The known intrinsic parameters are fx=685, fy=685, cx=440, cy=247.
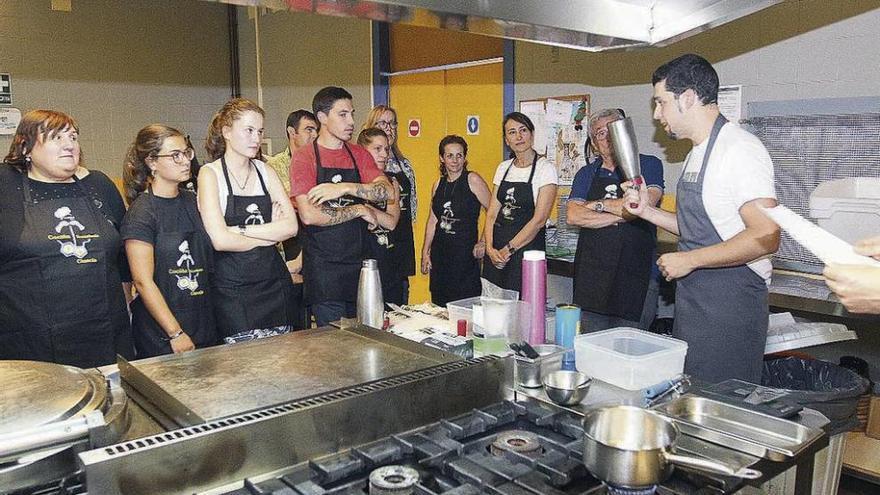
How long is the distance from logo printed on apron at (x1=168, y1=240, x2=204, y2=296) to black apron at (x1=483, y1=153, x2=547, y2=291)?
6.06ft

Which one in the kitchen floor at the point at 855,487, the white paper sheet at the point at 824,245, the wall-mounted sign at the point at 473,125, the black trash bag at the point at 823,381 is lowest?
the kitchen floor at the point at 855,487

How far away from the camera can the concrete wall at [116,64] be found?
5441mm

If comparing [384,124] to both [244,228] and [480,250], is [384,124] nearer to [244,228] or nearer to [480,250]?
[480,250]

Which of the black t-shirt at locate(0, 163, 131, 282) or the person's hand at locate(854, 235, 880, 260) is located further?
the black t-shirt at locate(0, 163, 131, 282)

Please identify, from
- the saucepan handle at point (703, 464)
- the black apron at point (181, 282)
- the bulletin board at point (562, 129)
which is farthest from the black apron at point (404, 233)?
the saucepan handle at point (703, 464)

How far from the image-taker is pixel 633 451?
1.05 meters

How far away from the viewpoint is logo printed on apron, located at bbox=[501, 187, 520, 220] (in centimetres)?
398

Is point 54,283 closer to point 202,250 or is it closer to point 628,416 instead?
point 202,250

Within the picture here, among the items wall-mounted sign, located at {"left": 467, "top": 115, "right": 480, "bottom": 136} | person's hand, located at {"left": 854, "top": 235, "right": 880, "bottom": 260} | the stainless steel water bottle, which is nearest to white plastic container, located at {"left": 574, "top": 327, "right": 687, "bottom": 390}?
person's hand, located at {"left": 854, "top": 235, "right": 880, "bottom": 260}

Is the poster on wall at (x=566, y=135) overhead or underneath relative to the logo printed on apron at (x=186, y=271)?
overhead

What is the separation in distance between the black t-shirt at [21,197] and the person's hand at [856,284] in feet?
7.87

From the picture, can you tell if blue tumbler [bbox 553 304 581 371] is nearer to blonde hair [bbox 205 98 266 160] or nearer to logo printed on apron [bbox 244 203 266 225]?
logo printed on apron [bbox 244 203 266 225]

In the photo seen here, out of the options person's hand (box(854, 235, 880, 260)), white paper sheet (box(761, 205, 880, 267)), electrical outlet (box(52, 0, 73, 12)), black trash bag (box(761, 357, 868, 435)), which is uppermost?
electrical outlet (box(52, 0, 73, 12))

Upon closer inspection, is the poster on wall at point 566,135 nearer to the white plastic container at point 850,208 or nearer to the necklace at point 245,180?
the white plastic container at point 850,208
